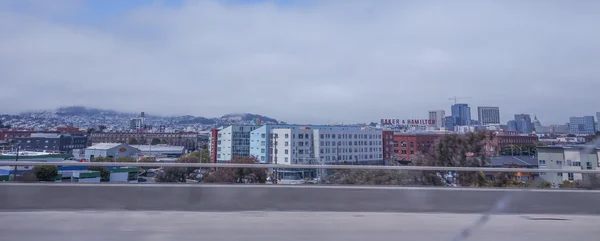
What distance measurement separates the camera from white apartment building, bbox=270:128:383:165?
38.3ft

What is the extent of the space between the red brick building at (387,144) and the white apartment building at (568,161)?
3969 millimetres

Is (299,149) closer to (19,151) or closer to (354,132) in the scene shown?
(354,132)

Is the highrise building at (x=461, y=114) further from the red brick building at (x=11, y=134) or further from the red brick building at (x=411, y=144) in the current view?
the red brick building at (x=11, y=134)

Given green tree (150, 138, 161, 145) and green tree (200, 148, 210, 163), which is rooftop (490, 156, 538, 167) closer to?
green tree (200, 148, 210, 163)

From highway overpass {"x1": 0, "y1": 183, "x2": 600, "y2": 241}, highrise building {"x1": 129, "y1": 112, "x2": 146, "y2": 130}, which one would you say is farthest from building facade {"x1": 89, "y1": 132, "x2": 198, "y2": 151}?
highway overpass {"x1": 0, "y1": 183, "x2": 600, "y2": 241}

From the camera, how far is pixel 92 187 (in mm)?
8719

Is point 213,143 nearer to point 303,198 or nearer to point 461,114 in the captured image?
point 303,198

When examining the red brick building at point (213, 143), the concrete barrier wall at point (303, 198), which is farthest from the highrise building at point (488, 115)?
the red brick building at point (213, 143)

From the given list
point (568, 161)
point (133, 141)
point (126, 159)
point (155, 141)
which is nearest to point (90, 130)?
point (133, 141)

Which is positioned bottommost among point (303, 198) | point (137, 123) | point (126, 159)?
point (303, 198)

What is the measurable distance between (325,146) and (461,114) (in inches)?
438

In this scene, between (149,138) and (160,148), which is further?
(149,138)

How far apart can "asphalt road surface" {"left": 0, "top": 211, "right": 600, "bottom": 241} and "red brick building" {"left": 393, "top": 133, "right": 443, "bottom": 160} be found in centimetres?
444

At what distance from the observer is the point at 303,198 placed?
29.4ft
